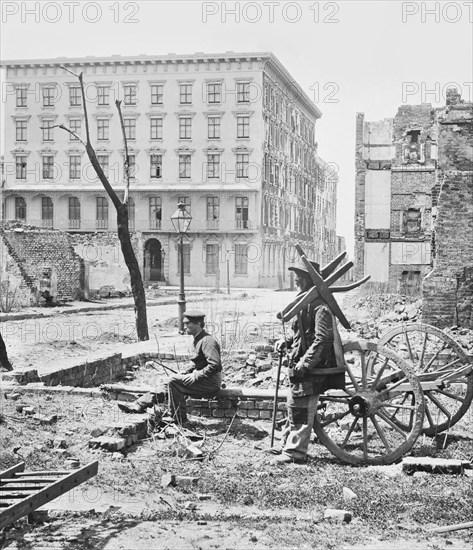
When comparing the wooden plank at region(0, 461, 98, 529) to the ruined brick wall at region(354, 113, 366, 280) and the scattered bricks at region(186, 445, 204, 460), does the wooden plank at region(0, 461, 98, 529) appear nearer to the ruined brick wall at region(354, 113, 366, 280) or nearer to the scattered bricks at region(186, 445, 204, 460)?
the scattered bricks at region(186, 445, 204, 460)

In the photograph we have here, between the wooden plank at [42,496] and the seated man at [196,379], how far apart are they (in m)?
3.48

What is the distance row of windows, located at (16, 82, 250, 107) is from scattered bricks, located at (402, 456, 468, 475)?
151ft

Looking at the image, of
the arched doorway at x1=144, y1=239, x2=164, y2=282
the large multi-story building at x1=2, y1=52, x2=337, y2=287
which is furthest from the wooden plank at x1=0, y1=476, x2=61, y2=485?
the arched doorway at x1=144, y1=239, x2=164, y2=282

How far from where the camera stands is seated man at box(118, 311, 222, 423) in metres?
9.86

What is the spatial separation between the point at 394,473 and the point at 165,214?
153 feet

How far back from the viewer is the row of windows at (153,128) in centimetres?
5222

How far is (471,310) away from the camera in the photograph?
661 inches

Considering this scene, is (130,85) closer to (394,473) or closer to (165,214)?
(165,214)

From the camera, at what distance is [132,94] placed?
54.3m

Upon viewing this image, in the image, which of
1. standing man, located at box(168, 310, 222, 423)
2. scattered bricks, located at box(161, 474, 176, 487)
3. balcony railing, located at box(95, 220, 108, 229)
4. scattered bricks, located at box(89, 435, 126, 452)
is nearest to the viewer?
scattered bricks, located at box(161, 474, 176, 487)

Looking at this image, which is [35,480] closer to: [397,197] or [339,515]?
[339,515]

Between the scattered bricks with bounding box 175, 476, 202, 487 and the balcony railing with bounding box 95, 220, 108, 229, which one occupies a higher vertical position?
the balcony railing with bounding box 95, 220, 108, 229

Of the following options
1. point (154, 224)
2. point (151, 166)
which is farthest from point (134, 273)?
point (151, 166)

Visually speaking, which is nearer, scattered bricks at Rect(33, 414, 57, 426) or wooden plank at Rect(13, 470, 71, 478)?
wooden plank at Rect(13, 470, 71, 478)
